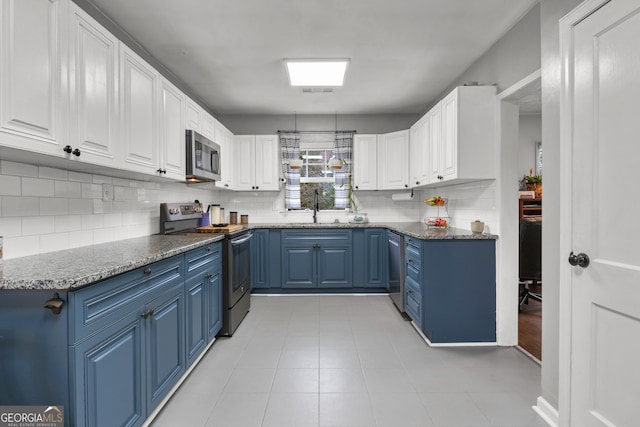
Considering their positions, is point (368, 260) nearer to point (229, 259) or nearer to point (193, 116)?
point (229, 259)

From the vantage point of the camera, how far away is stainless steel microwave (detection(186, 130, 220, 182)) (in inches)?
111

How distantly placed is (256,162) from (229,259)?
201 cm

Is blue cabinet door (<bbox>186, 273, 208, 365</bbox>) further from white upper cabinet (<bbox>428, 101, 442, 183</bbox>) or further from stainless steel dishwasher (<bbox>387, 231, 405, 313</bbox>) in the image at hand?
white upper cabinet (<bbox>428, 101, 442, 183</bbox>)

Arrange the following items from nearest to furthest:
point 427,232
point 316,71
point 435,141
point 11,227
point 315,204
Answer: point 11,227, point 427,232, point 316,71, point 435,141, point 315,204

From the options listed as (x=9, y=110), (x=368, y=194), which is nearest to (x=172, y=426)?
(x=9, y=110)

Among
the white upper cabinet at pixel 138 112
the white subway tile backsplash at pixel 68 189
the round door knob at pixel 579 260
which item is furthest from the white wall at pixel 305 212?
the round door knob at pixel 579 260

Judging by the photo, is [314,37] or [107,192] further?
[314,37]

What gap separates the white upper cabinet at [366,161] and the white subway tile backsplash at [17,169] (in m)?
3.48

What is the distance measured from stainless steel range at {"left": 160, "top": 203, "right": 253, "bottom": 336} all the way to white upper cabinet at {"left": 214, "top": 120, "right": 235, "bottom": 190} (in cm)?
60

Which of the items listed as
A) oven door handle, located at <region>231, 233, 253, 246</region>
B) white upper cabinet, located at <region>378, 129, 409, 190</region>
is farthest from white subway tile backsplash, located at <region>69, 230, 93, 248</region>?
white upper cabinet, located at <region>378, 129, 409, 190</region>

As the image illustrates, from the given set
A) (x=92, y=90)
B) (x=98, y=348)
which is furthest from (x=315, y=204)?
(x=98, y=348)

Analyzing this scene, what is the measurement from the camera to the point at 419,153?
381 cm

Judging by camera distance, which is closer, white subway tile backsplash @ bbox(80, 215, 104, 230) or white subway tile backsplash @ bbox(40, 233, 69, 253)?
white subway tile backsplash @ bbox(40, 233, 69, 253)

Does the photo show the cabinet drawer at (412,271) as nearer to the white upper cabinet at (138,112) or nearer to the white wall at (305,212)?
the white wall at (305,212)
